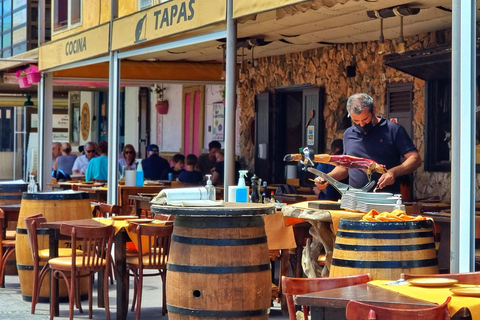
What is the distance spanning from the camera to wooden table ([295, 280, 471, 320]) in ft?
11.7

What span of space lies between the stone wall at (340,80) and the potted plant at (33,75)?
124 inches

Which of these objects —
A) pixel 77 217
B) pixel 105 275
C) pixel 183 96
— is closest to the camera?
pixel 105 275

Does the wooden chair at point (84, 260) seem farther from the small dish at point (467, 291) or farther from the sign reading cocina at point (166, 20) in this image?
the small dish at point (467, 291)

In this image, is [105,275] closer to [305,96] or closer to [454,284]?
[454,284]

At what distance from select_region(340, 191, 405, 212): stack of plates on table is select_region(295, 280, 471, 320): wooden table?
5.30 ft

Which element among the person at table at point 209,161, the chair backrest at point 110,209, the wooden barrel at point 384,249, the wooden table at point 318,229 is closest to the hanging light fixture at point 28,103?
the person at table at point 209,161

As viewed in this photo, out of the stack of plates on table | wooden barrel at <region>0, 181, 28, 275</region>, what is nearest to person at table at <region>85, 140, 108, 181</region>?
wooden barrel at <region>0, 181, 28, 275</region>

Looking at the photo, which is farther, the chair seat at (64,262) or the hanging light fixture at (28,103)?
the hanging light fixture at (28,103)

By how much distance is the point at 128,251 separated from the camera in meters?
7.62

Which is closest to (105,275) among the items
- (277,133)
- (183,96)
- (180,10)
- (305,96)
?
(180,10)

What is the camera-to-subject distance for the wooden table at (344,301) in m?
3.58

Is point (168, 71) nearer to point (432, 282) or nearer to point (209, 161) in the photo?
point (209, 161)

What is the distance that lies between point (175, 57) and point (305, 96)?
2.05 meters

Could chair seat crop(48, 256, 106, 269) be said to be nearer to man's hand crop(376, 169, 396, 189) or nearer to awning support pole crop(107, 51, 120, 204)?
man's hand crop(376, 169, 396, 189)
